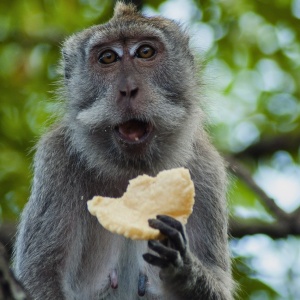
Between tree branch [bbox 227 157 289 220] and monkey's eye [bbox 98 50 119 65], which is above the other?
monkey's eye [bbox 98 50 119 65]

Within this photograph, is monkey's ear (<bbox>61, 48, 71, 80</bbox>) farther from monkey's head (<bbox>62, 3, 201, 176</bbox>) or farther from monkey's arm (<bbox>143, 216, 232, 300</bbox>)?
monkey's arm (<bbox>143, 216, 232, 300</bbox>)

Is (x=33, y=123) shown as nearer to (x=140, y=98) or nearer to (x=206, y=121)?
(x=206, y=121)

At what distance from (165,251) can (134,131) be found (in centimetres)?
164

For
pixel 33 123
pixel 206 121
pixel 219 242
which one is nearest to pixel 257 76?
pixel 33 123

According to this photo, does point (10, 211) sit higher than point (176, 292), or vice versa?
point (176, 292)

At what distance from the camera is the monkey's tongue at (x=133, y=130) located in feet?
26.1

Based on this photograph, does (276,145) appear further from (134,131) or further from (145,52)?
(134,131)

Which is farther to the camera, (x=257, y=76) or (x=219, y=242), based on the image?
(x=257, y=76)

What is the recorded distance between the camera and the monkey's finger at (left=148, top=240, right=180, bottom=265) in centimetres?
662

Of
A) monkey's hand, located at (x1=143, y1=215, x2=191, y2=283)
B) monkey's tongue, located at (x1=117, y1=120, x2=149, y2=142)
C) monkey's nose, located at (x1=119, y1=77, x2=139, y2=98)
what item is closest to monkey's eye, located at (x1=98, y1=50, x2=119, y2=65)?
monkey's nose, located at (x1=119, y1=77, x2=139, y2=98)

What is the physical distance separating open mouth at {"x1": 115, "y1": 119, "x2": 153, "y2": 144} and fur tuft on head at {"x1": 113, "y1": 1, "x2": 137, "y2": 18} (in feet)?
5.36

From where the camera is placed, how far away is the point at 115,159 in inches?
324

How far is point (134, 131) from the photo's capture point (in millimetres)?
8016

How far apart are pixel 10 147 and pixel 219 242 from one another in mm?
4067
